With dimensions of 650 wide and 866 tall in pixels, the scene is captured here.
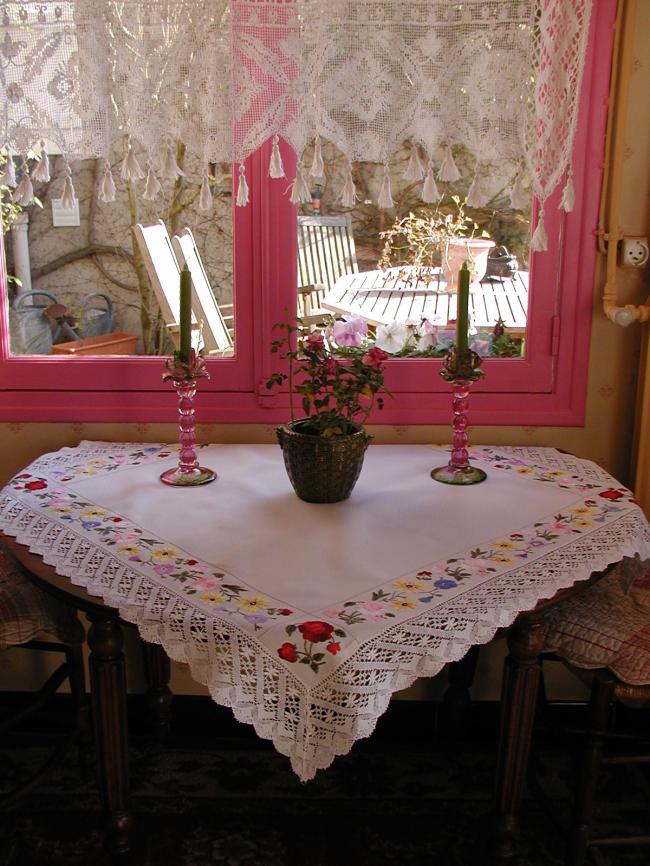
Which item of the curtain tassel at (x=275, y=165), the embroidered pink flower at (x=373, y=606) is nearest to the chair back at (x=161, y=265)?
the curtain tassel at (x=275, y=165)

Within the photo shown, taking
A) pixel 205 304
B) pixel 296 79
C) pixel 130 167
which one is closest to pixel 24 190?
pixel 130 167

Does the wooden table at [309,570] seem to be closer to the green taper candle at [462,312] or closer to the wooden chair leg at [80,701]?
the green taper candle at [462,312]

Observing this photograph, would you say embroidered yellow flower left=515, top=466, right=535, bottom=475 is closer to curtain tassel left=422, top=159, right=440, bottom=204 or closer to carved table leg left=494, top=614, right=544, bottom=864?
carved table leg left=494, top=614, right=544, bottom=864

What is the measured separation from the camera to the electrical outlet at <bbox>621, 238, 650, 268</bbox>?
2129 millimetres

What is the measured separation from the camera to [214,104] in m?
1.88

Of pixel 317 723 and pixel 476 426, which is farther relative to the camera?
pixel 476 426

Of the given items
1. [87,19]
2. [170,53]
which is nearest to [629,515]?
[170,53]

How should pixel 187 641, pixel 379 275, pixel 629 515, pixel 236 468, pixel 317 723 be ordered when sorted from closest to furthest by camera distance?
pixel 317 723, pixel 187 641, pixel 629 515, pixel 236 468, pixel 379 275

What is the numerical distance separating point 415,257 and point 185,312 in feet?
2.03

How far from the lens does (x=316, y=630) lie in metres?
1.32

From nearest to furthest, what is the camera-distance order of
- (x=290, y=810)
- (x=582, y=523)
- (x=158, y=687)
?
(x=582, y=523), (x=290, y=810), (x=158, y=687)

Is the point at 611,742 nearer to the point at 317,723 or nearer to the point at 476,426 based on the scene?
the point at 476,426

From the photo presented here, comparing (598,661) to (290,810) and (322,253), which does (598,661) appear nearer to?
(290,810)

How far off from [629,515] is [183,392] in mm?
938
